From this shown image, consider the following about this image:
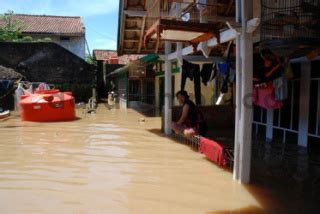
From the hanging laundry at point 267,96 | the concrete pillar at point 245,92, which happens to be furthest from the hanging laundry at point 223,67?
the concrete pillar at point 245,92

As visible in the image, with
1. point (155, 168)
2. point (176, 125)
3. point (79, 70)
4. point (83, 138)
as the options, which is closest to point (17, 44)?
point (79, 70)

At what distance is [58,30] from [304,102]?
28.5 metres

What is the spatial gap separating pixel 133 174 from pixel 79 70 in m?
19.6

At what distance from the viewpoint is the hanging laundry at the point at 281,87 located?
759 centimetres

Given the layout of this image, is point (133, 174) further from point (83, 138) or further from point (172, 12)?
point (172, 12)

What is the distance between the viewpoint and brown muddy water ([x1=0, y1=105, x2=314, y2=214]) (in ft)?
15.1

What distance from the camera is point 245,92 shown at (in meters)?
5.32

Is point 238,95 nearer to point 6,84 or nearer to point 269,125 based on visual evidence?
point 269,125

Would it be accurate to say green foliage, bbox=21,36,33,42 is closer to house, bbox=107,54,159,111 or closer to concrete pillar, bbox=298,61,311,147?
house, bbox=107,54,159,111

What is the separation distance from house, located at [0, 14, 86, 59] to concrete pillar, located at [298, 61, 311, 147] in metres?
27.4

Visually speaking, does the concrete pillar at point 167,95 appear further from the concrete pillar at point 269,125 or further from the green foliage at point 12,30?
the green foliage at point 12,30

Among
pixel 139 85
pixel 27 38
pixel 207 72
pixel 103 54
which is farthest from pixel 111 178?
pixel 103 54

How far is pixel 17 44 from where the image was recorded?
79.1ft

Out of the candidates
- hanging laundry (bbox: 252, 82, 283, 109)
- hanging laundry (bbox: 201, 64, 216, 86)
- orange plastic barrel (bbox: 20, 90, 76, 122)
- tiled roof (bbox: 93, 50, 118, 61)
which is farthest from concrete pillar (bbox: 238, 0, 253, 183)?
tiled roof (bbox: 93, 50, 118, 61)
